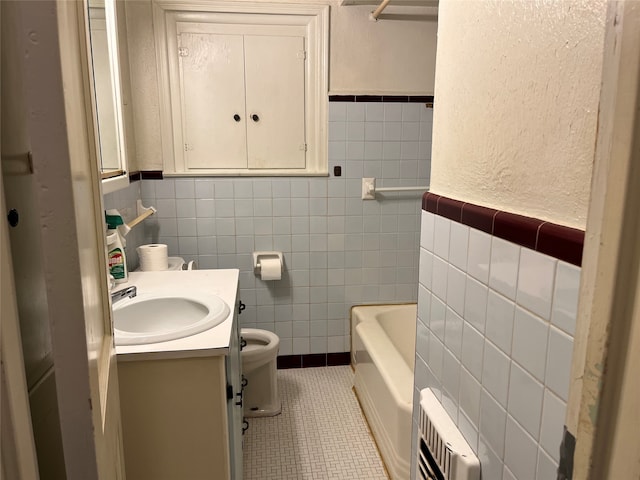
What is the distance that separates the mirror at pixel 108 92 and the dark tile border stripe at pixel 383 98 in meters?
1.07

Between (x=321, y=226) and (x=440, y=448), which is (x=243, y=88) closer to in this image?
(x=321, y=226)

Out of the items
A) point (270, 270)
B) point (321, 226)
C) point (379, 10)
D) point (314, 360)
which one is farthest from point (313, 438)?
point (379, 10)

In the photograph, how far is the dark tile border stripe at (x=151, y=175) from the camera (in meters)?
2.47

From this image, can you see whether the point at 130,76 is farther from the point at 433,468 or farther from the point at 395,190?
the point at 433,468

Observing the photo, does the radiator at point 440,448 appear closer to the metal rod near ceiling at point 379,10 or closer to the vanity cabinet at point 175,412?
the vanity cabinet at point 175,412

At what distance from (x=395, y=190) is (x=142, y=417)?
6.01 feet

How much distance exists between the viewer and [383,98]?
8.33 ft

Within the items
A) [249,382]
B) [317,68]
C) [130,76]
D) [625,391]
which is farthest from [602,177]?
[130,76]

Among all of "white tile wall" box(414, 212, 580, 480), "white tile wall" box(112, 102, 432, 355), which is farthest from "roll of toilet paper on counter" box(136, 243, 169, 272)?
"white tile wall" box(414, 212, 580, 480)

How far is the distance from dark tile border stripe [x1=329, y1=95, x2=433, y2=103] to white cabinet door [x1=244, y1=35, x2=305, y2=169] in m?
0.20

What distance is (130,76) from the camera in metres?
2.38

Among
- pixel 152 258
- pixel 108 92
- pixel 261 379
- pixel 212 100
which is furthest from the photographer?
pixel 212 100

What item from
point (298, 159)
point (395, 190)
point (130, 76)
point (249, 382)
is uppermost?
point (130, 76)

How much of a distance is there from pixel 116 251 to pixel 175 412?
2.62 ft
